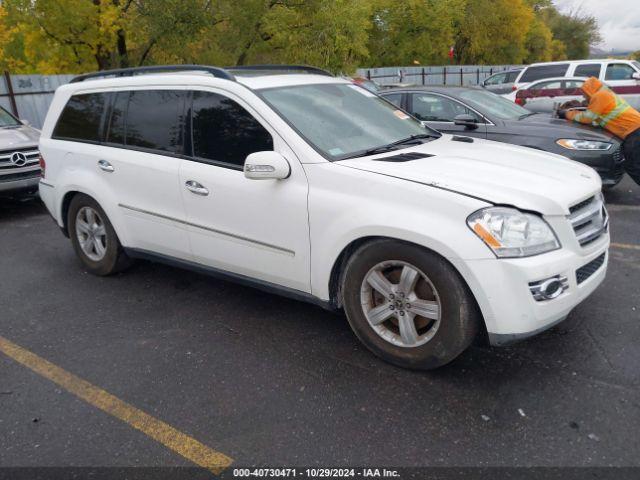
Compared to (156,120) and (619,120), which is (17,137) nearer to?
(156,120)

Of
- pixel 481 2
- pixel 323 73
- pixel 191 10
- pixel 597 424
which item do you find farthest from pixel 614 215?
pixel 481 2

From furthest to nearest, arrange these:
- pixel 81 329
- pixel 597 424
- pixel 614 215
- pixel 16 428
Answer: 1. pixel 614 215
2. pixel 81 329
3. pixel 16 428
4. pixel 597 424

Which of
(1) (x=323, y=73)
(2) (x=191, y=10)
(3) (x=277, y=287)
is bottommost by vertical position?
(3) (x=277, y=287)

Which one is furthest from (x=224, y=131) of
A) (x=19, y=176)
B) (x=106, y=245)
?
(x=19, y=176)

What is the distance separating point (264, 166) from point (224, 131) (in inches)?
25.9

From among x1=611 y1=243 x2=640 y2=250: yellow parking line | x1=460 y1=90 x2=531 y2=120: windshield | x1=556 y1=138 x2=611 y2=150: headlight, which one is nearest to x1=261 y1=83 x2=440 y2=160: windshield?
x1=611 y1=243 x2=640 y2=250: yellow parking line

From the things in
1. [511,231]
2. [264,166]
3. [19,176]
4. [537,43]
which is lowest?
[19,176]

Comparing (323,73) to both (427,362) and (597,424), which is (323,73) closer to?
(427,362)

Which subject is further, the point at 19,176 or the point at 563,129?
the point at 19,176

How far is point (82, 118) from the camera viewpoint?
4.83 metres

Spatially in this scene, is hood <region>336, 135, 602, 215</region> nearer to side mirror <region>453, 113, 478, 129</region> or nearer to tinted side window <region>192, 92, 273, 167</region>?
tinted side window <region>192, 92, 273, 167</region>

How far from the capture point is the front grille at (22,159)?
7.42 m

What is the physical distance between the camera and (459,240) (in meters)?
2.83

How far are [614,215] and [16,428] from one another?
615 centimetres
